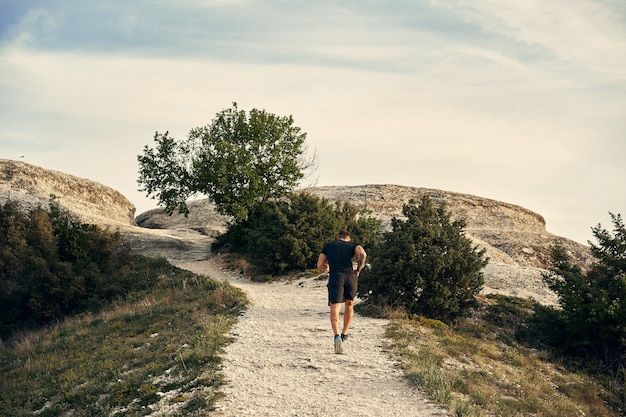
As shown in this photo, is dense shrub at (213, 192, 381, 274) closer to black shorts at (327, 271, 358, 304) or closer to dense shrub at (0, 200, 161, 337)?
dense shrub at (0, 200, 161, 337)

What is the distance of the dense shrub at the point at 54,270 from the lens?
2792cm

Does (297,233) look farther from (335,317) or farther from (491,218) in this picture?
(491,218)

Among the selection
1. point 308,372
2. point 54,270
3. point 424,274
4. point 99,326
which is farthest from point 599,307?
point 54,270

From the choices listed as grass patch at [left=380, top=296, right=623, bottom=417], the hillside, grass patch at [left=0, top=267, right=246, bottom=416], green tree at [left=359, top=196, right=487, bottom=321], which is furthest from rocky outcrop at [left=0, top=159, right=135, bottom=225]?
grass patch at [left=380, top=296, right=623, bottom=417]

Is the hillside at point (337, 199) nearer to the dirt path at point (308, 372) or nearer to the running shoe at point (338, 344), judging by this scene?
the dirt path at point (308, 372)

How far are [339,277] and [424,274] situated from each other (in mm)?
6932

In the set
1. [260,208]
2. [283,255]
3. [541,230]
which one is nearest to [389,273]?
[283,255]

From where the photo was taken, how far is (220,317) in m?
20.0

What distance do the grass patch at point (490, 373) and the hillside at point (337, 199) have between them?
12240 millimetres

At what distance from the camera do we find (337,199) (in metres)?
59.0

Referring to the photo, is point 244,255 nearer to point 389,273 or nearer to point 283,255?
point 283,255

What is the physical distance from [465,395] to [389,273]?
8.91 m

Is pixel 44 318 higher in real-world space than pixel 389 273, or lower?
lower

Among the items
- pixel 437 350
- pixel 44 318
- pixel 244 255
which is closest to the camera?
pixel 437 350
